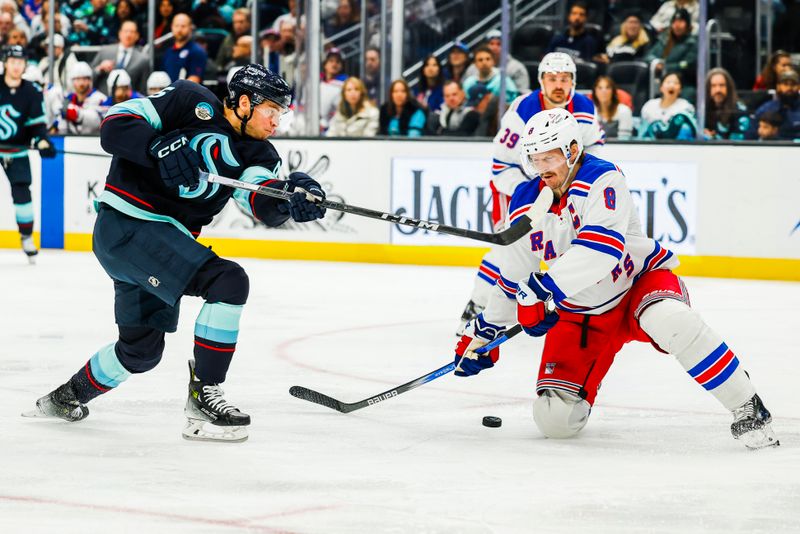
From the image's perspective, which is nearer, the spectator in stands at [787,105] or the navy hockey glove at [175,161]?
the navy hockey glove at [175,161]

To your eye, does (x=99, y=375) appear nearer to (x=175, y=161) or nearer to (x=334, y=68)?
(x=175, y=161)

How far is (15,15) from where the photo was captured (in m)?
10.3

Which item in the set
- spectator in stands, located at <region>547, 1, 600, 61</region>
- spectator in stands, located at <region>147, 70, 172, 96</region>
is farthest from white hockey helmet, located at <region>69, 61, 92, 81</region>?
spectator in stands, located at <region>547, 1, 600, 61</region>

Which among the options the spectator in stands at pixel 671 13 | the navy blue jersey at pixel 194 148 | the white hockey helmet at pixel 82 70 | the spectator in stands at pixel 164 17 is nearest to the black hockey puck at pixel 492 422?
the navy blue jersey at pixel 194 148

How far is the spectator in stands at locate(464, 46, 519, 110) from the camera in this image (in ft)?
26.2

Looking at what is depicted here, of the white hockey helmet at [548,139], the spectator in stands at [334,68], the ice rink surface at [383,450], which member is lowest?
the ice rink surface at [383,450]

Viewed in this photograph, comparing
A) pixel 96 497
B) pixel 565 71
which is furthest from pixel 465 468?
pixel 565 71

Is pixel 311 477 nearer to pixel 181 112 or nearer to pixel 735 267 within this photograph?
pixel 181 112

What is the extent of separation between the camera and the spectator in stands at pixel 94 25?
392 inches

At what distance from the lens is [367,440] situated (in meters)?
3.13

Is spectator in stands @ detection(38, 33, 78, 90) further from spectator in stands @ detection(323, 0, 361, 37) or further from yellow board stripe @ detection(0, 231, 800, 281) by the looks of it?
spectator in stands @ detection(323, 0, 361, 37)

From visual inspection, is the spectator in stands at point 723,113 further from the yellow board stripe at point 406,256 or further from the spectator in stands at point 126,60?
the spectator in stands at point 126,60

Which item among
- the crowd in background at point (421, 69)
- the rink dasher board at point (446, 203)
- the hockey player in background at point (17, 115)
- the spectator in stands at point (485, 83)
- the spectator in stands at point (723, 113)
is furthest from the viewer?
the spectator in stands at point (485, 83)

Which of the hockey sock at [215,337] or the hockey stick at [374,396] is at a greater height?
the hockey sock at [215,337]
